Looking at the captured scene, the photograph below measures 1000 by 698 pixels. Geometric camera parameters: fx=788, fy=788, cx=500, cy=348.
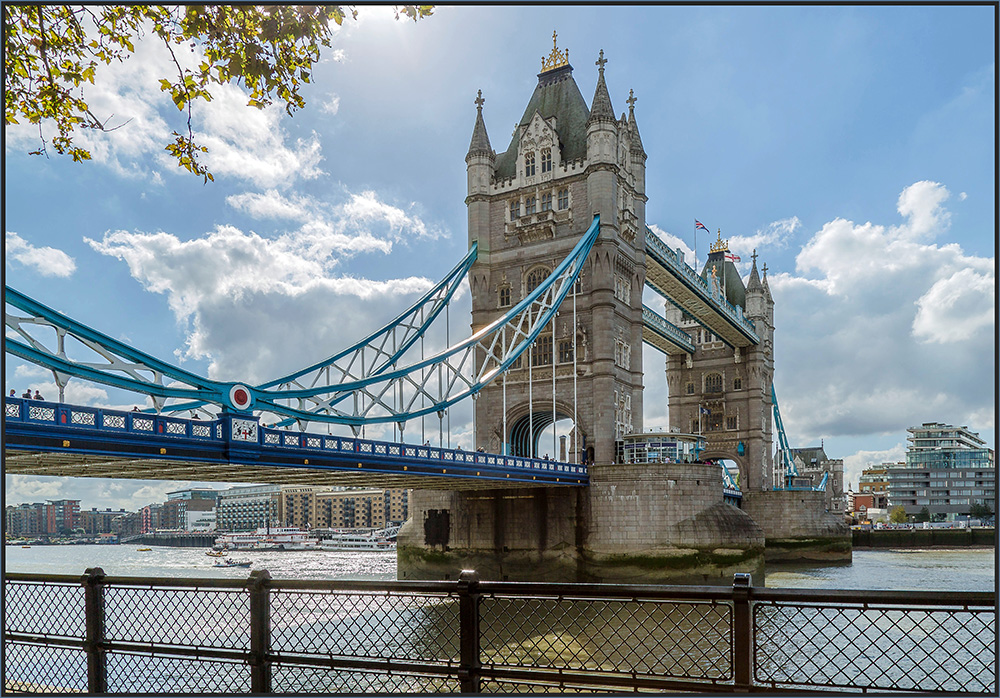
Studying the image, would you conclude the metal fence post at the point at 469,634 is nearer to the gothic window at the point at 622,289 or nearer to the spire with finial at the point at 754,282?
the gothic window at the point at 622,289

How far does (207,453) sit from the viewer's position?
17.7m

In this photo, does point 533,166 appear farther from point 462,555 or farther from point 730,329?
point 730,329

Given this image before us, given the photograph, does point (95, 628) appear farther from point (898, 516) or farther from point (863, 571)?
point (898, 516)

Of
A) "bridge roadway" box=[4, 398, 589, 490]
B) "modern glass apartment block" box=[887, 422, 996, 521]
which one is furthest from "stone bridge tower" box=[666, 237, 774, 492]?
"modern glass apartment block" box=[887, 422, 996, 521]

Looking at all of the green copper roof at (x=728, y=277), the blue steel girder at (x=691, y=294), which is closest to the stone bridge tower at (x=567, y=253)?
the blue steel girder at (x=691, y=294)

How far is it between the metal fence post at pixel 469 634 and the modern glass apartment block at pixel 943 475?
102513 millimetres

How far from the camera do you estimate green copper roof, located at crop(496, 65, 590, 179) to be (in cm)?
3925

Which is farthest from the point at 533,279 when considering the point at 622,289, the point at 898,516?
the point at 898,516

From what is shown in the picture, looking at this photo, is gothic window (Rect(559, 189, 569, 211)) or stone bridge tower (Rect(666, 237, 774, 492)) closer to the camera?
gothic window (Rect(559, 189, 569, 211))

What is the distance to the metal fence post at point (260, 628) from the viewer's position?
631 centimetres

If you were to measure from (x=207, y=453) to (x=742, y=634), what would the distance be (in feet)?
48.6

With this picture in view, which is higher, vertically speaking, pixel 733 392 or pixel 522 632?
pixel 733 392

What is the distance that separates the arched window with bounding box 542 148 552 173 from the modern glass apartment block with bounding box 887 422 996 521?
77.9 m

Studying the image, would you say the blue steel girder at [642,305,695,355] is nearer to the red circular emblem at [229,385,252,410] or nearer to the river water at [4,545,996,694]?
the river water at [4,545,996,694]
